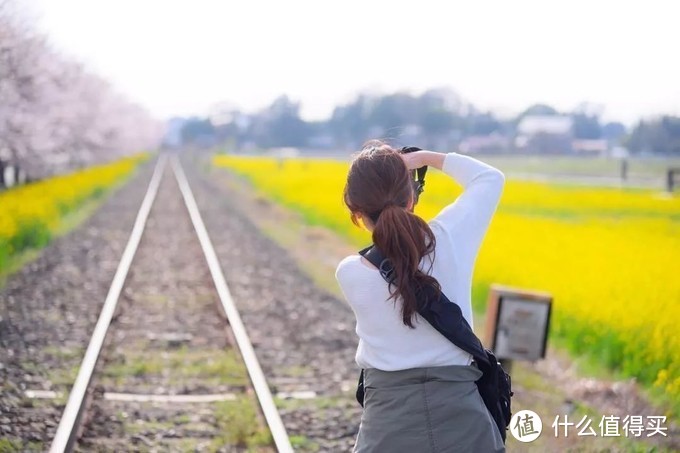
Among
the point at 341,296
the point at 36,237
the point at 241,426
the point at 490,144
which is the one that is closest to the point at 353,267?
the point at 241,426

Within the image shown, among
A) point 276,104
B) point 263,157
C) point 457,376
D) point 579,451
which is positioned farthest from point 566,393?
point 263,157

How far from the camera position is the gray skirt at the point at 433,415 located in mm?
2029

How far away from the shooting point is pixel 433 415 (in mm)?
2027

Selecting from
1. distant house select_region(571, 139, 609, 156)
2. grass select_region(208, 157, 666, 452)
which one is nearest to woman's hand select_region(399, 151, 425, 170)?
grass select_region(208, 157, 666, 452)

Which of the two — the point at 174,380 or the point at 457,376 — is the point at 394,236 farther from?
the point at 174,380

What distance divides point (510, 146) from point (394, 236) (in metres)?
17.2

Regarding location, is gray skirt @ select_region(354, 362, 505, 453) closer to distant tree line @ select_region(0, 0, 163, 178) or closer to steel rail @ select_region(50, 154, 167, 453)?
steel rail @ select_region(50, 154, 167, 453)

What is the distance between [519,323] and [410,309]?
12.0ft

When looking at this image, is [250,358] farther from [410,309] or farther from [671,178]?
[671,178]

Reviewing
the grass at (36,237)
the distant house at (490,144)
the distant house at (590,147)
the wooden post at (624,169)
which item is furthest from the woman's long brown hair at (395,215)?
the distant house at (490,144)

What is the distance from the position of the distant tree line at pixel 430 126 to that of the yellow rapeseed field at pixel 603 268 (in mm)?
1115

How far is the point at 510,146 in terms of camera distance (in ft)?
61.2

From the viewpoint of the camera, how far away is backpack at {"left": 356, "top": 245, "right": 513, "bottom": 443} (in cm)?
199

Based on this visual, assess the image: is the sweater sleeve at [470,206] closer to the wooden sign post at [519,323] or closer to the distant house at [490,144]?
the wooden sign post at [519,323]
